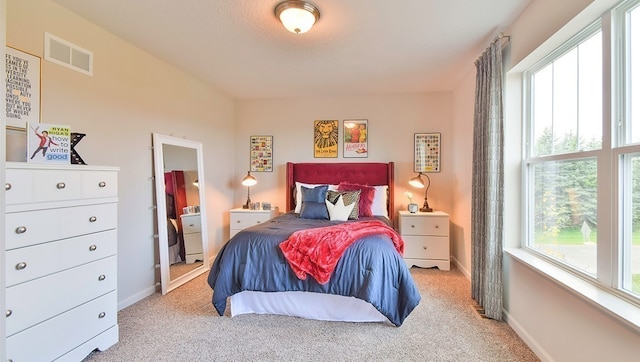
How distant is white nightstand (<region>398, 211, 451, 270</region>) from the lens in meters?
3.56

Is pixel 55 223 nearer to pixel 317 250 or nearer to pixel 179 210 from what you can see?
pixel 179 210

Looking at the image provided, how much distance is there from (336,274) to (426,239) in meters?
1.92

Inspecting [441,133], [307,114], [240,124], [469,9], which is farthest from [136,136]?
[441,133]

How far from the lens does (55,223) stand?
64.4 inches

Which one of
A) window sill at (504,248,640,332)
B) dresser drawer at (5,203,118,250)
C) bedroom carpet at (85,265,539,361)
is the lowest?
bedroom carpet at (85,265,539,361)

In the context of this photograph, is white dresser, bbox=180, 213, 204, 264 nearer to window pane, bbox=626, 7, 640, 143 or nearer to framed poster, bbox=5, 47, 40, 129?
framed poster, bbox=5, 47, 40, 129

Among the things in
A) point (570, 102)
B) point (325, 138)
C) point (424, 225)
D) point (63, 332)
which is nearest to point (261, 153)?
point (325, 138)

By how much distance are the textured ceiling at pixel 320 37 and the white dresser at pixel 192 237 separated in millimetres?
1824

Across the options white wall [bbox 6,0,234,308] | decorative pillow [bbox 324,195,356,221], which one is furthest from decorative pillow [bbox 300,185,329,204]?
white wall [bbox 6,0,234,308]

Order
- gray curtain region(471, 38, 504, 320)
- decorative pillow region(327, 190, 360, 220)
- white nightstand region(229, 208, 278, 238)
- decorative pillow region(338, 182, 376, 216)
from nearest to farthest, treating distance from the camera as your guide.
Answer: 1. gray curtain region(471, 38, 504, 320)
2. decorative pillow region(327, 190, 360, 220)
3. decorative pillow region(338, 182, 376, 216)
4. white nightstand region(229, 208, 278, 238)

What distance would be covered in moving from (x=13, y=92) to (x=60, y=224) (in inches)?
38.7

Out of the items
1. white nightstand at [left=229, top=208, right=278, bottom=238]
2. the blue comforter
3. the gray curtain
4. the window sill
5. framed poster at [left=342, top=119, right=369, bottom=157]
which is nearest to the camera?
the window sill

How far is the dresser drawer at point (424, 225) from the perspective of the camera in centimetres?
356

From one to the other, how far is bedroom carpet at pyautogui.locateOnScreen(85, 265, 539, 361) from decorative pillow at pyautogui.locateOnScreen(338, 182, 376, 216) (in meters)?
1.34
